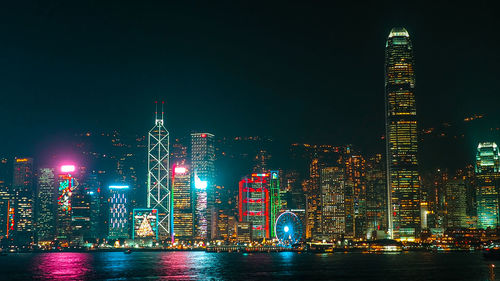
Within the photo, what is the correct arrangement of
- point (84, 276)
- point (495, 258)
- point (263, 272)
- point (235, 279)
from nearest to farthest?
point (235, 279)
point (84, 276)
point (263, 272)
point (495, 258)

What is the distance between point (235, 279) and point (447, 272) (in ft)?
125

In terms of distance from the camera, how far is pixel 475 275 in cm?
10369

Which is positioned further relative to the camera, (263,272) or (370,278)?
(263,272)

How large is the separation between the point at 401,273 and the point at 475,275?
12.0m

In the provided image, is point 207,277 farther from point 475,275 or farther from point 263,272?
point 475,275

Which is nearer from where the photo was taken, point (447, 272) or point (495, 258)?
point (447, 272)

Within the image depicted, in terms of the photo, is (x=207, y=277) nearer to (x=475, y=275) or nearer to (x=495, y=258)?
(x=475, y=275)

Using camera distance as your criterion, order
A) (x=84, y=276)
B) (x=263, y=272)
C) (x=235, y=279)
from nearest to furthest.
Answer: (x=235, y=279) < (x=84, y=276) < (x=263, y=272)

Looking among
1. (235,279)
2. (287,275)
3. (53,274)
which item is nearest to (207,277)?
(235,279)

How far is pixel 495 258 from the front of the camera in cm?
16212

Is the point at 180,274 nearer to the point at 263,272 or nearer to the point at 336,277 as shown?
the point at 263,272

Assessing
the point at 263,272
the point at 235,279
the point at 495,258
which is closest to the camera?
the point at 235,279

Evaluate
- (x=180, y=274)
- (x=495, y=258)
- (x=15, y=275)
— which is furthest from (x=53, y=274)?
(x=495, y=258)

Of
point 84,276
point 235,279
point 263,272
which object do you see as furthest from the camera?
point 263,272
